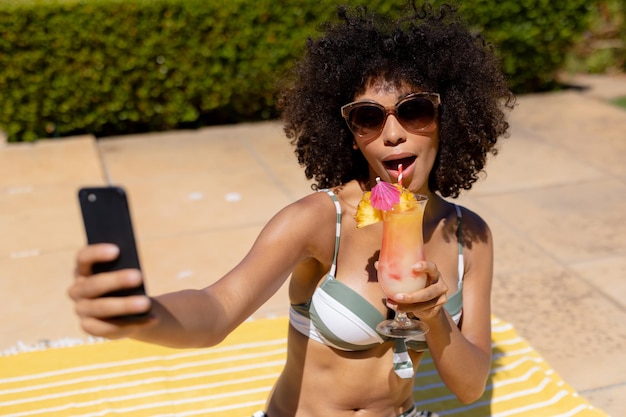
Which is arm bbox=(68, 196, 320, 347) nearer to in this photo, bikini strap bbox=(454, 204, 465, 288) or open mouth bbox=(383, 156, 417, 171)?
open mouth bbox=(383, 156, 417, 171)

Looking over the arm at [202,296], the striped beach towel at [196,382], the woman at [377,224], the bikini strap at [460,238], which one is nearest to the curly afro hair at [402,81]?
the woman at [377,224]

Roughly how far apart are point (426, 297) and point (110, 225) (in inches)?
37.7

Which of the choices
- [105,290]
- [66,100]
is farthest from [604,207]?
[105,290]

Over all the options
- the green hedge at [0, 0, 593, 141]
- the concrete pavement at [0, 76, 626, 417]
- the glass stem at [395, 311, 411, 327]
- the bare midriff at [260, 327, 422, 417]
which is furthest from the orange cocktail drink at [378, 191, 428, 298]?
the green hedge at [0, 0, 593, 141]

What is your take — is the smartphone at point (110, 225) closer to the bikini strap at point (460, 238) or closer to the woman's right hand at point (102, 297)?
the woman's right hand at point (102, 297)

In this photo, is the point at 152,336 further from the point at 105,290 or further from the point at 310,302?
the point at 310,302

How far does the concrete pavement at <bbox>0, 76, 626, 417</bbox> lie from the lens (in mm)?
4367

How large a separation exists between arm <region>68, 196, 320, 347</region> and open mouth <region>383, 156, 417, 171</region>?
26 centimetres

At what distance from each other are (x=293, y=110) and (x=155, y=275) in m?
2.33

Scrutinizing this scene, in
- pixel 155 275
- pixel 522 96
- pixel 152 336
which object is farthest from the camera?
pixel 522 96

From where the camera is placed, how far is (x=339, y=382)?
8.60 feet

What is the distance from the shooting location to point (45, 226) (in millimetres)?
5684

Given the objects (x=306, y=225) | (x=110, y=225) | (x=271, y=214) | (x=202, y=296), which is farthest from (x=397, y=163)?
(x=271, y=214)

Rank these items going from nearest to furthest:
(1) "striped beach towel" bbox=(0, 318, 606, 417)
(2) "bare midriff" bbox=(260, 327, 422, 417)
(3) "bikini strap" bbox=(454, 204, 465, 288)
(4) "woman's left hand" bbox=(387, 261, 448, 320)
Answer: (4) "woman's left hand" bbox=(387, 261, 448, 320), (2) "bare midriff" bbox=(260, 327, 422, 417), (3) "bikini strap" bbox=(454, 204, 465, 288), (1) "striped beach towel" bbox=(0, 318, 606, 417)
